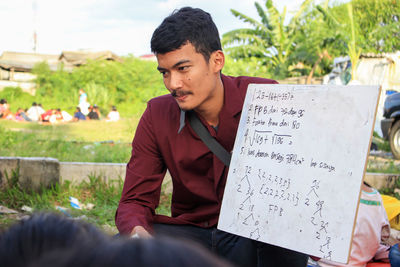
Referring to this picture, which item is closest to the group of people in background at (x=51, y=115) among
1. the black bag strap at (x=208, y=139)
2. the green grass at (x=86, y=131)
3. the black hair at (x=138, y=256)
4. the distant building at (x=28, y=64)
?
the green grass at (x=86, y=131)

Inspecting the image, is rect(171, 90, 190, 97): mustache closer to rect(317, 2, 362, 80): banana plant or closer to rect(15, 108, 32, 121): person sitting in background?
rect(15, 108, 32, 121): person sitting in background

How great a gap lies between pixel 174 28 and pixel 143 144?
Result: 0.63 m

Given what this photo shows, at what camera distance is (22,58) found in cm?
3150

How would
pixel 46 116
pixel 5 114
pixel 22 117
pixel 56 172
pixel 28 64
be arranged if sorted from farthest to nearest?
pixel 28 64
pixel 5 114
pixel 22 117
pixel 46 116
pixel 56 172

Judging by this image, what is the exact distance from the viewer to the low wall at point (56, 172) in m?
4.46

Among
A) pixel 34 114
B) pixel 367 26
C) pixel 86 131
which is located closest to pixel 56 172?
pixel 86 131

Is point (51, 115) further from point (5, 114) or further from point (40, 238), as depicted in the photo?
point (40, 238)

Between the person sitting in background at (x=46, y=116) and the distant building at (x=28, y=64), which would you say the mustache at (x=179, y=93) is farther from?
the distant building at (x=28, y=64)

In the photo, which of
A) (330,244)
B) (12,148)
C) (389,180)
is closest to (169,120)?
(330,244)

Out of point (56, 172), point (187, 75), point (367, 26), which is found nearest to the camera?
point (187, 75)

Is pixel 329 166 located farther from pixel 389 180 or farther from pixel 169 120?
pixel 389 180

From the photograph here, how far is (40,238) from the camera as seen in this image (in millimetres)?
659

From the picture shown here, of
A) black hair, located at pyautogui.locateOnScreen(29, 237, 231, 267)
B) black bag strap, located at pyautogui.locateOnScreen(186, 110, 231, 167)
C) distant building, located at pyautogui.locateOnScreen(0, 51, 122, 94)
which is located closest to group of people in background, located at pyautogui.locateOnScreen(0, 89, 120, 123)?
distant building, located at pyautogui.locateOnScreen(0, 51, 122, 94)

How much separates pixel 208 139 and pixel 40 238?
1.67 meters
